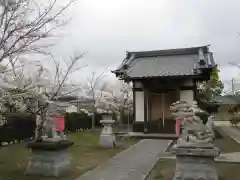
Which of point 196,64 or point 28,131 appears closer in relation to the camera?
point 28,131

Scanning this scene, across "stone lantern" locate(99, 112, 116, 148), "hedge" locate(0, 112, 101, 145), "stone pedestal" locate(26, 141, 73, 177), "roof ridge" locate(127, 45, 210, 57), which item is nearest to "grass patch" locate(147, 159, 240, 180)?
"stone pedestal" locate(26, 141, 73, 177)

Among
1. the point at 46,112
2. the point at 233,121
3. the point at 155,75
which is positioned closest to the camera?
the point at 46,112

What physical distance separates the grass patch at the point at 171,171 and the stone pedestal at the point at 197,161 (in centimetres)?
106

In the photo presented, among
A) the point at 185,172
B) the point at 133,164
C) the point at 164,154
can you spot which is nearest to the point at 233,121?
the point at 164,154

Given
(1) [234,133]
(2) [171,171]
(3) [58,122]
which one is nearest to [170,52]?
(1) [234,133]

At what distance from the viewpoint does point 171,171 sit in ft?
27.7

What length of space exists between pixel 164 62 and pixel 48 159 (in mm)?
14691

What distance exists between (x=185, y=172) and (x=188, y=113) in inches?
53.3

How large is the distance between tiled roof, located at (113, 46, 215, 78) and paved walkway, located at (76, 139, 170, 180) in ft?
26.1

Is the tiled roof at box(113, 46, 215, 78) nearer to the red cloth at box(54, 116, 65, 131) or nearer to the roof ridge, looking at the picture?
the roof ridge

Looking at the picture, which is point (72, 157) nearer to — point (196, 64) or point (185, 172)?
point (185, 172)

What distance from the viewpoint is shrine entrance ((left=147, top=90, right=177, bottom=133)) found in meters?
19.2

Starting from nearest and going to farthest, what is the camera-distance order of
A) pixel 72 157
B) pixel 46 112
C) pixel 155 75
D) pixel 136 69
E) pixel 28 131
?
pixel 46 112 → pixel 72 157 → pixel 28 131 → pixel 155 75 → pixel 136 69

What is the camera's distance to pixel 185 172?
6812mm
